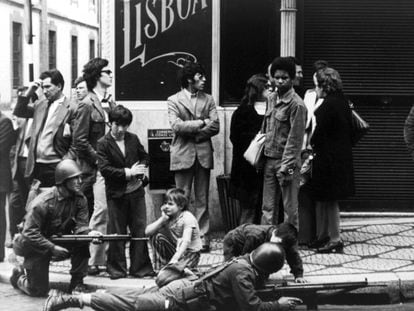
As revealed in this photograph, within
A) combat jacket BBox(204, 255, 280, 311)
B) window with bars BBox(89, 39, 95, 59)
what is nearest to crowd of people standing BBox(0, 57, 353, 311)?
combat jacket BBox(204, 255, 280, 311)

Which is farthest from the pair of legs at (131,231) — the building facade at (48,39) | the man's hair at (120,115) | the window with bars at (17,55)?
the window with bars at (17,55)

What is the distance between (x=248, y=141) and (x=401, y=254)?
198cm

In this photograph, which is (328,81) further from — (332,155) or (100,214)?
(100,214)

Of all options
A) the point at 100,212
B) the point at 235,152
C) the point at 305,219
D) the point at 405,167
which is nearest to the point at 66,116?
the point at 100,212

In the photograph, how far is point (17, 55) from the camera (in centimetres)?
3072

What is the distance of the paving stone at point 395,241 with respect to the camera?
10.4 m

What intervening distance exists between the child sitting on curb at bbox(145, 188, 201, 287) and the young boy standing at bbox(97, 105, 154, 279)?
496 mm

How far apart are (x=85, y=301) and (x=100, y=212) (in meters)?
2.06

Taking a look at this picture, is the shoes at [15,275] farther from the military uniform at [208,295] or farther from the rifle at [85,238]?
the military uniform at [208,295]

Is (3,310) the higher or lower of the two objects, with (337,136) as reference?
lower

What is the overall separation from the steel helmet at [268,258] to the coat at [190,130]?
2.91 m

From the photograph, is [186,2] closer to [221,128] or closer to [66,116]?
[221,128]

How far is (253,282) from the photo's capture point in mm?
7383

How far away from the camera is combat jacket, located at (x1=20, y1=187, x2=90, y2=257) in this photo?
848 cm
